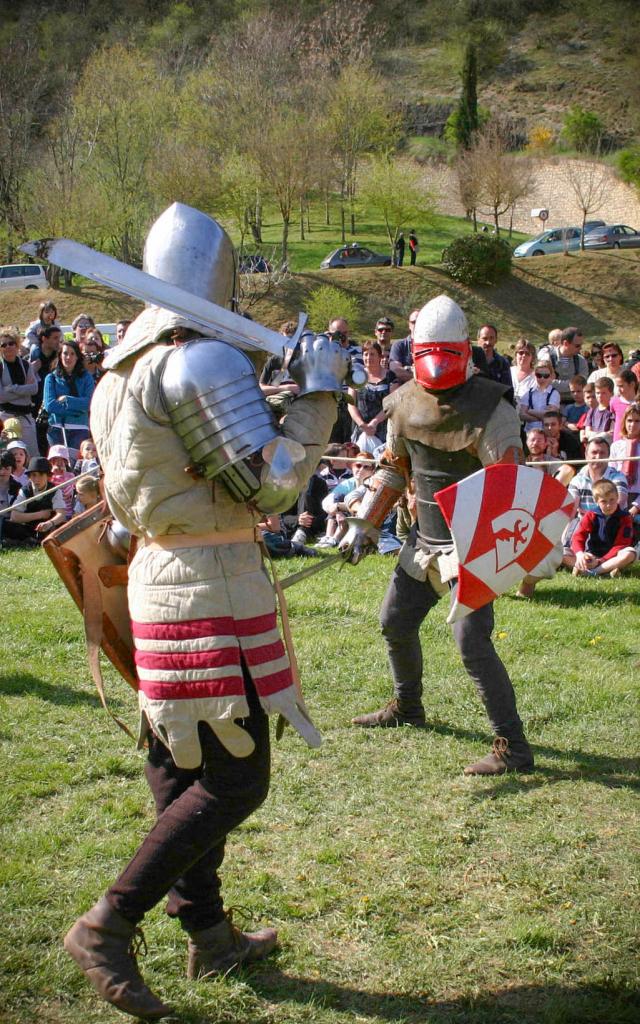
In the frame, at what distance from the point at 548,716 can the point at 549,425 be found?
16.0ft

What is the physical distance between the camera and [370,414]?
32.5ft

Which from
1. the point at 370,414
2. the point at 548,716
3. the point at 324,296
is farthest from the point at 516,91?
the point at 548,716

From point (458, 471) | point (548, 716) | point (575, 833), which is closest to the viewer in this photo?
point (575, 833)

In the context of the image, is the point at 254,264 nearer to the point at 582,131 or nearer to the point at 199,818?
the point at 582,131

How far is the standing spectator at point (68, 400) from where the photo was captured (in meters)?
9.73

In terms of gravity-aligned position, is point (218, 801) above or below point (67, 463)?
above

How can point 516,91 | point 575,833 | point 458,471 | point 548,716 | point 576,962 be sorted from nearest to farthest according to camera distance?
point 576,962 < point 575,833 < point 458,471 < point 548,716 < point 516,91

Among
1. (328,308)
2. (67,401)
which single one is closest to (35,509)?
(67,401)

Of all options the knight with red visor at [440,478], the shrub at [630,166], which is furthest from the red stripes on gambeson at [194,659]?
the shrub at [630,166]

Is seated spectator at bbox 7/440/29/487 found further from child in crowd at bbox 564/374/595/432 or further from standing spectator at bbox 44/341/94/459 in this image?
child in crowd at bbox 564/374/595/432

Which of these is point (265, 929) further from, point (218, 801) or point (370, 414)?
point (370, 414)

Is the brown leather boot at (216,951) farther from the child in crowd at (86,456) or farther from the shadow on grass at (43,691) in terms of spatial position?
the child in crowd at (86,456)

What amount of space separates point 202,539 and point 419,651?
2221 millimetres

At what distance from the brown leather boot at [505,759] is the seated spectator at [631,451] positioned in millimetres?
4296
